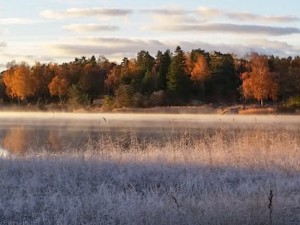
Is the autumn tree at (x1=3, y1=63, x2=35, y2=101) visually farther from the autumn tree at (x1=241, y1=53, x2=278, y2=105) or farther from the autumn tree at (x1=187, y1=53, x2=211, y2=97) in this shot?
the autumn tree at (x1=241, y1=53, x2=278, y2=105)

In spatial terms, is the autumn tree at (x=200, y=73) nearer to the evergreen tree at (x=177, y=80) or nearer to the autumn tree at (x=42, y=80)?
the evergreen tree at (x=177, y=80)

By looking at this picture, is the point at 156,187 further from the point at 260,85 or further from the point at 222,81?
the point at 222,81

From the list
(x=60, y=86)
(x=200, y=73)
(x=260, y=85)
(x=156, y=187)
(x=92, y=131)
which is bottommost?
(x=92, y=131)

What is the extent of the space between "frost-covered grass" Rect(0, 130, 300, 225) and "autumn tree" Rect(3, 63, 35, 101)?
76095mm

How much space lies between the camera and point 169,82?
3000 inches

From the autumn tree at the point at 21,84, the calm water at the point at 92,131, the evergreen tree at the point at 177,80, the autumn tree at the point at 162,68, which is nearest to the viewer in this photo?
the calm water at the point at 92,131

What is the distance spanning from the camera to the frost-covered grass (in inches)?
360

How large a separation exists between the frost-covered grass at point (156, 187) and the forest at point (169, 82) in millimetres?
48149

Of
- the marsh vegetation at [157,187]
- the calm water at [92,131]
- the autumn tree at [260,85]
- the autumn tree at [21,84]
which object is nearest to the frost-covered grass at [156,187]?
the marsh vegetation at [157,187]

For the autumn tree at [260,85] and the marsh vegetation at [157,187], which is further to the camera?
the autumn tree at [260,85]

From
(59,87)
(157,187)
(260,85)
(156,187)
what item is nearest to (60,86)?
(59,87)

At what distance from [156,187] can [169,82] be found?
64.1 meters

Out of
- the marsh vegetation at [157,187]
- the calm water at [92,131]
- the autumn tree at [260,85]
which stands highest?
the autumn tree at [260,85]

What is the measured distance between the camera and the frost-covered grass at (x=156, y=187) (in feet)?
30.0
